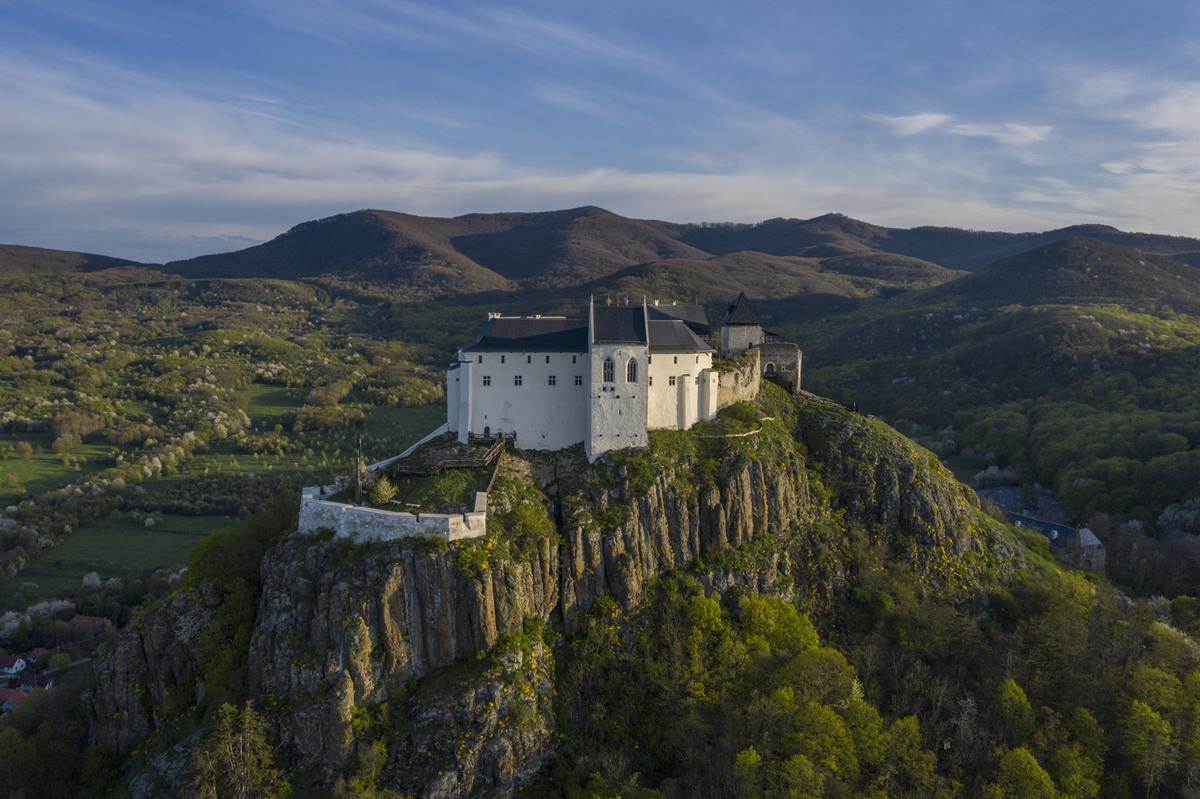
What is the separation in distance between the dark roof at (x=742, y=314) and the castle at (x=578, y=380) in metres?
13.2

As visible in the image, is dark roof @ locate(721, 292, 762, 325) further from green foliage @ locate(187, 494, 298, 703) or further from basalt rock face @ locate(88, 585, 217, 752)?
basalt rock face @ locate(88, 585, 217, 752)

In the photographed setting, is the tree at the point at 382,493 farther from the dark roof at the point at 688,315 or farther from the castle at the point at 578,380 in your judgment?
the dark roof at the point at 688,315

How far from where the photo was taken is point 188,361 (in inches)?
7781

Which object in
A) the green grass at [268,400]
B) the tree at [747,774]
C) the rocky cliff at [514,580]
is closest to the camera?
the tree at [747,774]

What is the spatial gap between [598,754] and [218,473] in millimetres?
108411

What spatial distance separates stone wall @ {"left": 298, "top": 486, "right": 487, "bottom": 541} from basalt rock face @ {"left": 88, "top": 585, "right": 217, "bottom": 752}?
435 inches

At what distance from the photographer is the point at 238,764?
44.1m

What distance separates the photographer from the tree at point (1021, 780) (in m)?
45.8

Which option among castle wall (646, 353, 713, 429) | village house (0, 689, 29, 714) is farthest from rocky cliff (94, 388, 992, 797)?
village house (0, 689, 29, 714)

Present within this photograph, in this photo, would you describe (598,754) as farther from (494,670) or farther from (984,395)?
(984,395)

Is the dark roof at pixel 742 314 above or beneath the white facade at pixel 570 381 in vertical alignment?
above

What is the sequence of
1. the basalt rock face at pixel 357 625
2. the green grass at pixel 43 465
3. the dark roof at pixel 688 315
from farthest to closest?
the green grass at pixel 43 465 < the dark roof at pixel 688 315 < the basalt rock face at pixel 357 625

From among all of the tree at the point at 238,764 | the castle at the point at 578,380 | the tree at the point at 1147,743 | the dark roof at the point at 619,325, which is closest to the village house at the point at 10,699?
the tree at the point at 238,764

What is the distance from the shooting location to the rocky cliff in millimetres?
46094
